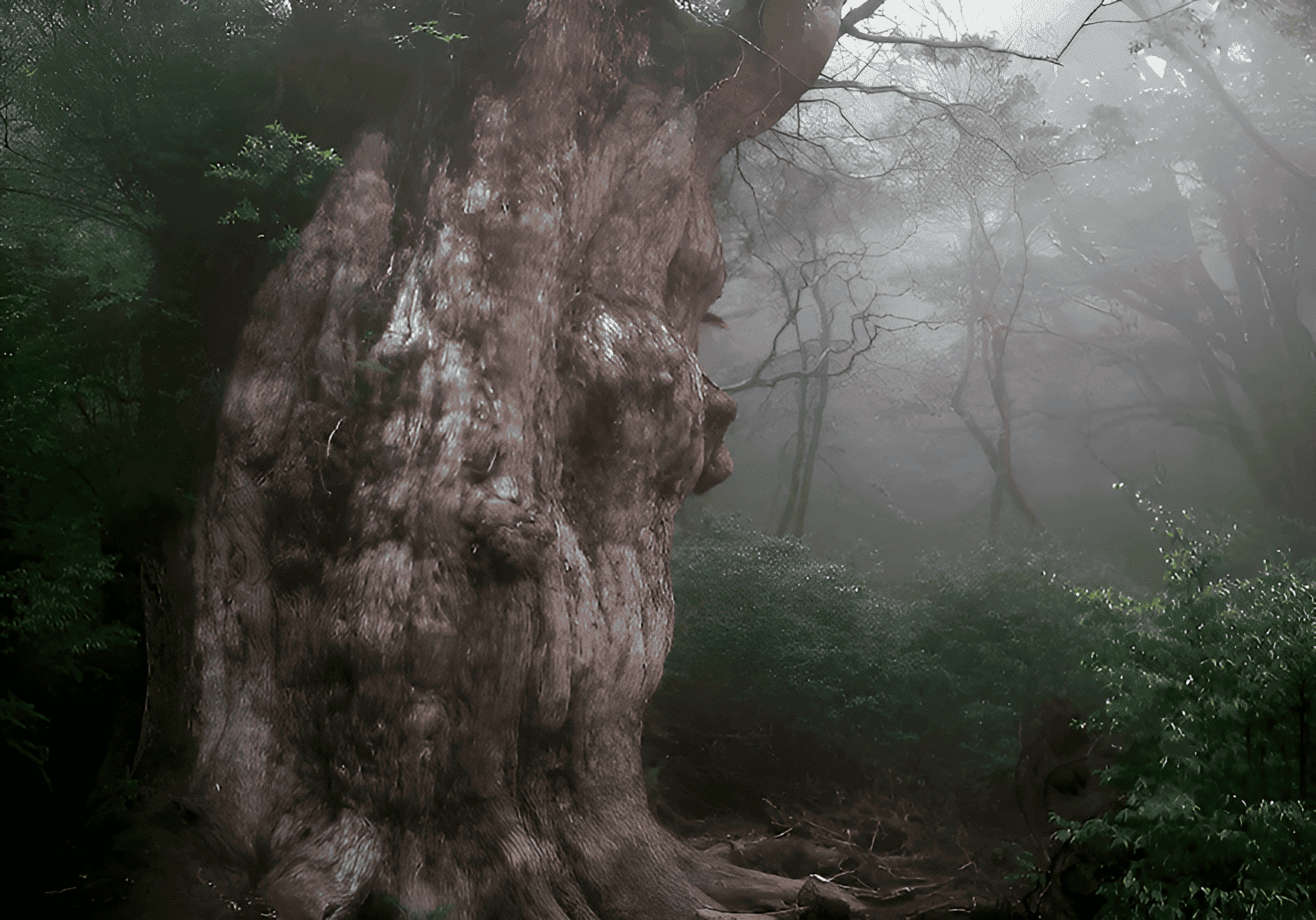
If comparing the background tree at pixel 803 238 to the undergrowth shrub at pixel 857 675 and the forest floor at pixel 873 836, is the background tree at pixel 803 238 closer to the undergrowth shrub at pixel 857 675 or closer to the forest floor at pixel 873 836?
the undergrowth shrub at pixel 857 675

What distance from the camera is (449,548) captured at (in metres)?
3.79

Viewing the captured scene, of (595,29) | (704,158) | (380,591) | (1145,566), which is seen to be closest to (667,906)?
(380,591)

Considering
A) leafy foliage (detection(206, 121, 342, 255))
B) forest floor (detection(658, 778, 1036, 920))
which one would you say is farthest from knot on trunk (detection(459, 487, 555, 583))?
forest floor (detection(658, 778, 1036, 920))

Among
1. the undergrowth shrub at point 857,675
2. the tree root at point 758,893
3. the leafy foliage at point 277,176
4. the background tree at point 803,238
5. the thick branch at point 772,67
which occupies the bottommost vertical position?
the tree root at point 758,893

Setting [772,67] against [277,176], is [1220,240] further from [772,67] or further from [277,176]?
[277,176]

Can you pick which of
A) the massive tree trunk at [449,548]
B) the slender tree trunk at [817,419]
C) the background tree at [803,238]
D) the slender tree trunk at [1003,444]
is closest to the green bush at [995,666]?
the massive tree trunk at [449,548]

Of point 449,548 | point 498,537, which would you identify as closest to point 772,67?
point 498,537

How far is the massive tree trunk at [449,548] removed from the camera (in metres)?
3.59

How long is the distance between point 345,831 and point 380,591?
3.57ft

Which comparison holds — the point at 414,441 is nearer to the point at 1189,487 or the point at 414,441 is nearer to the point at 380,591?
the point at 380,591

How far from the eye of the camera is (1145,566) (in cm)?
1639

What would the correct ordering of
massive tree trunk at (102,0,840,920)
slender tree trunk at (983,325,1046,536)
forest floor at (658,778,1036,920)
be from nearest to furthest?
massive tree trunk at (102,0,840,920) → forest floor at (658,778,1036,920) → slender tree trunk at (983,325,1046,536)

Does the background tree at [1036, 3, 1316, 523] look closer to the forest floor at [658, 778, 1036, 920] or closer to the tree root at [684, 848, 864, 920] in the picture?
the forest floor at [658, 778, 1036, 920]

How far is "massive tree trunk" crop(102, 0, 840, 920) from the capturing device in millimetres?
3586
